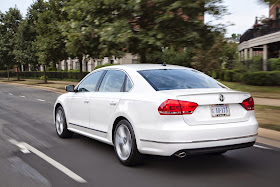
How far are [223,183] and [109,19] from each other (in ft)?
35.3

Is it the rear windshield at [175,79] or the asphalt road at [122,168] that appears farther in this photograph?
the rear windshield at [175,79]

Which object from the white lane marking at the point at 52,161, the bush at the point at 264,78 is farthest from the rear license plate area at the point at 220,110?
the bush at the point at 264,78

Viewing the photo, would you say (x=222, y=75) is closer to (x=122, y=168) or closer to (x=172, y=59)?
(x=172, y=59)

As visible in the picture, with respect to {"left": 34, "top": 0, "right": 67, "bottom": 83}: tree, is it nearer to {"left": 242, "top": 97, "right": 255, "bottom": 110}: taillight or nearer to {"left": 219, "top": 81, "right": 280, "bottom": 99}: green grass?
{"left": 219, "top": 81, "right": 280, "bottom": 99}: green grass

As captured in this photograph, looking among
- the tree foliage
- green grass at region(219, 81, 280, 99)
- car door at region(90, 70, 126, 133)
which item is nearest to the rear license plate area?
car door at region(90, 70, 126, 133)

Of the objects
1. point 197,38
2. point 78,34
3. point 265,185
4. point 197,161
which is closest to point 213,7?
point 197,38

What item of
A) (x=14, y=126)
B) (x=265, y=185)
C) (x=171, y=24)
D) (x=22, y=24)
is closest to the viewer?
(x=265, y=185)

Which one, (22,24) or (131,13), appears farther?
(22,24)

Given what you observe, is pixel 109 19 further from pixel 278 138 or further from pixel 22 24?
pixel 22 24

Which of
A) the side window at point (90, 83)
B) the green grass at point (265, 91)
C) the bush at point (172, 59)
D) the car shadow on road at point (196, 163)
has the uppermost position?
the bush at point (172, 59)

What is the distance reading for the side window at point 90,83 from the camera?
22.3ft

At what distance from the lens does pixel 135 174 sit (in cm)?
505

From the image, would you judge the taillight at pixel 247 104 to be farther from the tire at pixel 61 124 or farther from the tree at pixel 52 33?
the tree at pixel 52 33

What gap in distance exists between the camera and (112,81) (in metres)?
6.25
